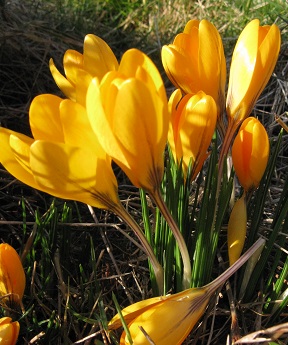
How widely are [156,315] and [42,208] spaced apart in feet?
2.35

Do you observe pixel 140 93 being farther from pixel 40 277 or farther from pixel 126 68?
pixel 40 277

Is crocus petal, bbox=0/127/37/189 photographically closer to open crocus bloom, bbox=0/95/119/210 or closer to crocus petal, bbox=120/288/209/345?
open crocus bloom, bbox=0/95/119/210

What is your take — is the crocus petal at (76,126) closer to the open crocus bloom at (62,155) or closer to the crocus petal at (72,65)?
the open crocus bloom at (62,155)

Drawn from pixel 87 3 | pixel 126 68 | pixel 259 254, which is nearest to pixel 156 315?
pixel 259 254

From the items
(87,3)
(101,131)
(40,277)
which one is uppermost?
(87,3)

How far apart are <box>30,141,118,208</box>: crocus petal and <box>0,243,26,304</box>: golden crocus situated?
20cm

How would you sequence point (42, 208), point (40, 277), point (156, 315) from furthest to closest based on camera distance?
1. point (42, 208)
2. point (40, 277)
3. point (156, 315)

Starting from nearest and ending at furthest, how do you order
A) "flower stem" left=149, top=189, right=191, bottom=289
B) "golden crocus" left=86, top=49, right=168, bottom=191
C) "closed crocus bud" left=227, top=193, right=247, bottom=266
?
"golden crocus" left=86, top=49, right=168, bottom=191, "flower stem" left=149, top=189, right=191, bottom=289, "closed crocus bud" left=227, top=193, right=247, bottom=266

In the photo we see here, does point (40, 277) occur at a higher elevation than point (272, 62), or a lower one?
lower

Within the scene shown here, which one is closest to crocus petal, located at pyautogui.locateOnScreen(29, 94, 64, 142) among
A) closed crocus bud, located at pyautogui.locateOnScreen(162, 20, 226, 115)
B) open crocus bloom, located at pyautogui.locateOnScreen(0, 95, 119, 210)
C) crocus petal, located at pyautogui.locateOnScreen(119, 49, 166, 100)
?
open crocus bloom, located at pyautogui.locateOnScreen(0, 95, 119, 210)

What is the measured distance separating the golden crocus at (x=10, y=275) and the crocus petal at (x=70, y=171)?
20cm

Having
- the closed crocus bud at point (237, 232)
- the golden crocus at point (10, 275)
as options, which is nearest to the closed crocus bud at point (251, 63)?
the closed crocus bud at point (237, 232)

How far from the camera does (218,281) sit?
757 millimetres

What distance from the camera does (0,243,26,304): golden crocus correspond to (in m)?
0.85
